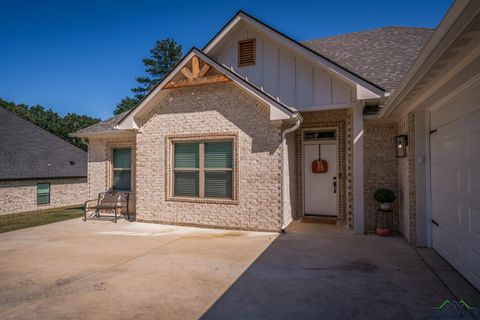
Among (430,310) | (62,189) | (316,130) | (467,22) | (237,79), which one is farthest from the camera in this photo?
(62,189)

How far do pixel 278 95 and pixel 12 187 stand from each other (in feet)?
48.3

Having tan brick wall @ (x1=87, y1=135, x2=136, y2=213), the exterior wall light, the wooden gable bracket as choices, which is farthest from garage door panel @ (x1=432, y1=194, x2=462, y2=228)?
tan brick wall @ (x1=87, y1=135, x2=136, y2=213)

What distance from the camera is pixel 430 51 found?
310 cm

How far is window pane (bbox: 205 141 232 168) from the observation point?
7863mm

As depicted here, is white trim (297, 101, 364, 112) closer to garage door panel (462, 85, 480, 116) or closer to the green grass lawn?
garage door panel (462, 85, 480, 116)

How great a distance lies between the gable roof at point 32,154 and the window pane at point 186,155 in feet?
37.5

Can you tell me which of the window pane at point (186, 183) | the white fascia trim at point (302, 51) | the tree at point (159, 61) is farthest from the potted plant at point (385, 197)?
the tree at point (159, 61)

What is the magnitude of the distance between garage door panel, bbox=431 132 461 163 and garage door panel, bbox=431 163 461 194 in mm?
138

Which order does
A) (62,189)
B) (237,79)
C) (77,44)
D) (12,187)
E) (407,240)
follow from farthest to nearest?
(62,189) → (77,44) → (12,187) → (237,79) → (407,240)

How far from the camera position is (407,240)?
6.37 m

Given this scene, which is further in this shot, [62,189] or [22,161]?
[62,189]

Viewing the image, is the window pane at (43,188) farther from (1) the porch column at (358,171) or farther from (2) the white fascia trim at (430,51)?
(2) the white fascia trim at (430,51)

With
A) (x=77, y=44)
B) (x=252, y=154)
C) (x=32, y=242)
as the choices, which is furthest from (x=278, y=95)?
(x=77, y=44)

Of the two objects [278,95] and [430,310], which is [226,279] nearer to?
[430,310]
